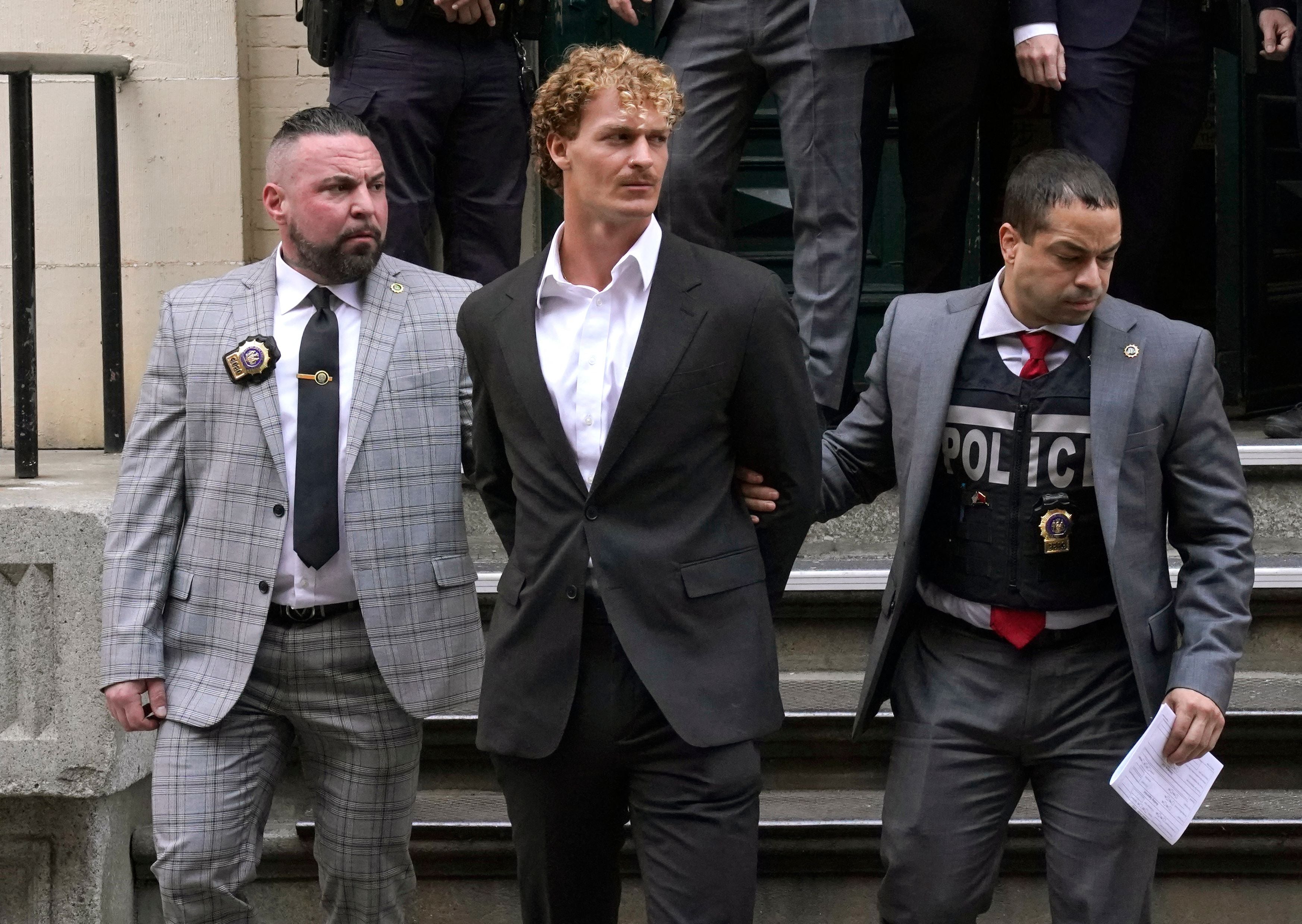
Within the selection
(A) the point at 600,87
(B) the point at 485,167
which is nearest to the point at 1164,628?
(A) the point at 600,87

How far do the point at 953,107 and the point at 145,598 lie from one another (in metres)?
2.52

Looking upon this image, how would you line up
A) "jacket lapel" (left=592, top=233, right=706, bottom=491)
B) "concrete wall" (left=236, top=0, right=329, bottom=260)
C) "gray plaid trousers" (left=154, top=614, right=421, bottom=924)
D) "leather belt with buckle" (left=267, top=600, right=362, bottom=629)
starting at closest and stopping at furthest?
1. "jacket lapel" (left=592, top=233, right=706, bottom=491)
2. "gray plaid trousers" (left=154, top=614, right=421, bottom=924)
3. "leather belt with buckle" (left=267, top=600, right=362, bottom=629)
4. "concrete wall" (left=236, top=0, right=329, bottom=260)

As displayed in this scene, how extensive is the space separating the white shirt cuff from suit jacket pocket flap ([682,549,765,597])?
202 cm

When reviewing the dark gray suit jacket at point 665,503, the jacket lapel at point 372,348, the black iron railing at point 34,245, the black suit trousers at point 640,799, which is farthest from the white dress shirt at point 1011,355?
the black iron railing at point 34,245

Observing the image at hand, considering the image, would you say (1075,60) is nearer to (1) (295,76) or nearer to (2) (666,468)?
(2) (666,468)

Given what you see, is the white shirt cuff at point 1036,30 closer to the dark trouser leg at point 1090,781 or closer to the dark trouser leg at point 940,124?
the dark trouser leg at point 940,124

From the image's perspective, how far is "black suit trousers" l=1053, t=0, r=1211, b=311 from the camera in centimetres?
440

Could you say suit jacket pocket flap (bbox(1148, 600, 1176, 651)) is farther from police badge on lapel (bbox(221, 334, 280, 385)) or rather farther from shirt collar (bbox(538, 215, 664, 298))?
police badge on lapel (bbox(221, 334, 280, 385))

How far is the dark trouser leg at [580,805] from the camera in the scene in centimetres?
281

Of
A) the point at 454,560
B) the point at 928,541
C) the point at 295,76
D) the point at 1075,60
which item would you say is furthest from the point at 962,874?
the point at 295,76

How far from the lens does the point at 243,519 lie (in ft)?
10.6

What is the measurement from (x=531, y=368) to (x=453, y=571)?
0.67 m

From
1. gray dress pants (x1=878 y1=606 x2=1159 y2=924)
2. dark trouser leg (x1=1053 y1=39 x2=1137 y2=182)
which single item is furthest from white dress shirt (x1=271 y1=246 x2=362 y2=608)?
dark trouser leg (x1=1053 y1=39 x2=1137 y2=182)

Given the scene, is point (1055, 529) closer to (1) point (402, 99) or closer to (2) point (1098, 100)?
(2) point (1098, 100)
